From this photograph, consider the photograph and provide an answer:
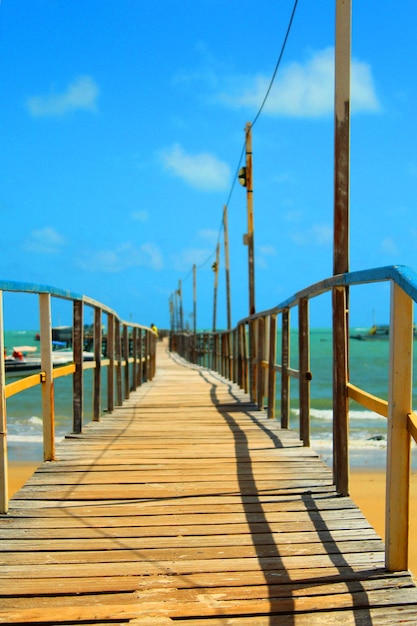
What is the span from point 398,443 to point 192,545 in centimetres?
94

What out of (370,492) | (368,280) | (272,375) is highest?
(368,280)

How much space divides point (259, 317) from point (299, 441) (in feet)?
8.73

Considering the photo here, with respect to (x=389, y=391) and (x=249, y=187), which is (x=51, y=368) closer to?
(x=389, y=391)

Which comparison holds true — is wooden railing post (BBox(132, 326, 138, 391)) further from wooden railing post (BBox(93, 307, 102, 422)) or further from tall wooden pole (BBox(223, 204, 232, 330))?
tall wooden pole (BBox(223, 204, 232, 330))

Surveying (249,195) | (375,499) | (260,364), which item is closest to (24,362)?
(249,195)

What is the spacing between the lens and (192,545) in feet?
8.82

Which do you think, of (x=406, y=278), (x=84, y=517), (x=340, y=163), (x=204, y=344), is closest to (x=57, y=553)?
(x=84, y=517)

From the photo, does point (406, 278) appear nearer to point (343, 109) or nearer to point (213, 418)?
point (343, 109)

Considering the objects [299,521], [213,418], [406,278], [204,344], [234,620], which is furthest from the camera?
[204,344]

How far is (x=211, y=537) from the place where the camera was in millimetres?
2775

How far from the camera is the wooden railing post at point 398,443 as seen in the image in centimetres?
237

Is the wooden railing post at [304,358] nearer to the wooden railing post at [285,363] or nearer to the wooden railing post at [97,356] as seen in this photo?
the wooden railing post at [285,363]

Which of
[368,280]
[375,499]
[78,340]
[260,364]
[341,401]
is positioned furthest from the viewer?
[375,499]

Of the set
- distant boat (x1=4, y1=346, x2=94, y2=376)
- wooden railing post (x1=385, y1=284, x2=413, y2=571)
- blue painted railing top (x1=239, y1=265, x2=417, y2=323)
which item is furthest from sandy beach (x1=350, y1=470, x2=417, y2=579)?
distant boat (x1=4, y1=346, x2=94, y2=376)
